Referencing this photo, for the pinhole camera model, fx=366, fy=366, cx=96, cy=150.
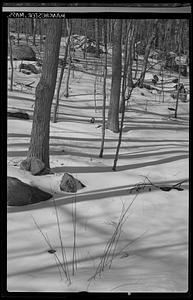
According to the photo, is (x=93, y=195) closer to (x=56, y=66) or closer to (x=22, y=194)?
(x=22, y=194)

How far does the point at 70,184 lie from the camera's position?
378 centimetres

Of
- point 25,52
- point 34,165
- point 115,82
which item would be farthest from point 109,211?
point 115,82

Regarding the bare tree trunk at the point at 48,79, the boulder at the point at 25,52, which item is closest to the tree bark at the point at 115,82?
the bare tree trunk at the point at 48,79

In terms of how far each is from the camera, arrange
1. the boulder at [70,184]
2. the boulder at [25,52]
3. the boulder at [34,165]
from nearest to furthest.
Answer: the boulder at [70,184] → the boulder at [34,165] → the boulder at [25,52]

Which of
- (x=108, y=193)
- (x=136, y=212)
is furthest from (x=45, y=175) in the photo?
(x=136, y=212)

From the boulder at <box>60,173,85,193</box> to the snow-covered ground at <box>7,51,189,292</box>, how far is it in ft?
0.28

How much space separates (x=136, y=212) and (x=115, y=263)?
571 millimetres

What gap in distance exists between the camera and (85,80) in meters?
5.13

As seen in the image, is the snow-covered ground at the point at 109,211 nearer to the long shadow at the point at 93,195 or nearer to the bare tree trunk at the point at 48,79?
the long shadow at the point at 93,195

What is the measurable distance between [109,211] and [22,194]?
3.04 ft

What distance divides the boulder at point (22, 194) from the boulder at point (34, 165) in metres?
0.37

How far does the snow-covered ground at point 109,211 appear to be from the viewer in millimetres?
2422

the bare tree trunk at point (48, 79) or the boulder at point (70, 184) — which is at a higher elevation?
the bare tree trunk at point (48, 79)

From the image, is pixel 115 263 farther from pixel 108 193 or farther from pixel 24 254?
pixel 108 193
